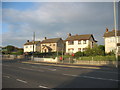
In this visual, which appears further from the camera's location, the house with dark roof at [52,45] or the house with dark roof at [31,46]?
the house with dark roof at [31,46]

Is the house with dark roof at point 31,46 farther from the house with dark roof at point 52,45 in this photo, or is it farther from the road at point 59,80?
the road at point 59,80

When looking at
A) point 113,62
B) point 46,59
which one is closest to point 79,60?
point 113,62

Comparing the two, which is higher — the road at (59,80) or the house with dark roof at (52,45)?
the house with dark roof at (52,45)

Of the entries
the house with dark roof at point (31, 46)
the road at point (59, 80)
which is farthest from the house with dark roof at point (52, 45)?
the road at point (59, 80)

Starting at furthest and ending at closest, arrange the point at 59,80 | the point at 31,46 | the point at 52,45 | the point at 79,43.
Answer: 1. the point at 31,46
2. the point at 52,45
3. the point at 79,43
4. the point at 59,80

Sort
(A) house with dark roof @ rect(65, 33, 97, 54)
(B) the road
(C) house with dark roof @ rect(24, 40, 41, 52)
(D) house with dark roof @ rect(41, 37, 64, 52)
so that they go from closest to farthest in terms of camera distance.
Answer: (B) the road < (A) house with dark roof @ rect(65, 33, 97, 54) < (D) house with dark roof @ rect(41, 37, 64, 52) < (C) house with dark roof @ rect(24, 40, 41, 52)

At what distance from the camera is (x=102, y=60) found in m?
25.6

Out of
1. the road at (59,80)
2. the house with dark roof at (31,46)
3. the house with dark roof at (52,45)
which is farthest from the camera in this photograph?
the house with dark roof at (31,46)

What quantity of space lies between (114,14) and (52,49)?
43964 millimetres

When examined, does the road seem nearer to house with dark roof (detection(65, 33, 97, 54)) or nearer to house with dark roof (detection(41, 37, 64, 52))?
house with dark roof (detection(65, 33, 97, 54))

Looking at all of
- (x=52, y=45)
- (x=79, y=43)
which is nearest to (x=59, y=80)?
(x=79, y=43)

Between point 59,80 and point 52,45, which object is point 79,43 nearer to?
point 52,45

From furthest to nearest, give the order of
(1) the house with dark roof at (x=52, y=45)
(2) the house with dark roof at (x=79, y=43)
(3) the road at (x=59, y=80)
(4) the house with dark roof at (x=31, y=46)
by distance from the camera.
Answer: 1. (4) the house with dark roof at (x=31, y=46)
2. (1) the house with dark roof at (x=52, y=45)
3. (2) the house with dark roof at (x=79, y=43)
4. (3) the road at (x=59, y=80)

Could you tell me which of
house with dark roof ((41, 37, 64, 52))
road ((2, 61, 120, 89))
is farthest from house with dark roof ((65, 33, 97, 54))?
road ((2, 61, 120, 89))
